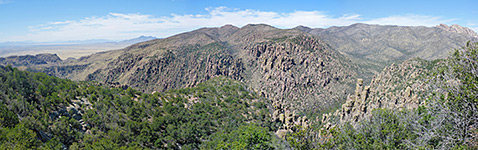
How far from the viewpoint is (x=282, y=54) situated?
18962 cm

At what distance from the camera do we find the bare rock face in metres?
68.0

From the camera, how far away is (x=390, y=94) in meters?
82.9

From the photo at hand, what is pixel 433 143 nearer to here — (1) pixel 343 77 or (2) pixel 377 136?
(2) pixel 377 136

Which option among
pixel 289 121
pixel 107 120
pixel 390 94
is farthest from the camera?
pixel 390 94

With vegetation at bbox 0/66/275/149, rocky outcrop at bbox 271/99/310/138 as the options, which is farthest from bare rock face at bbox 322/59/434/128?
vegetation at bbox 0/66/275/149

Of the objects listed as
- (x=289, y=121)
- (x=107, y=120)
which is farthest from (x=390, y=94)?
(x=107, y=120)

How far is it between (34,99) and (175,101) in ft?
114

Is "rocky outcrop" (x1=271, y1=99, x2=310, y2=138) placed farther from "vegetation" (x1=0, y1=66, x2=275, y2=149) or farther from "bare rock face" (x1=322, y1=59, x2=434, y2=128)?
"bare rock face" (x1=322, y1=59, x2=434, y2=128)

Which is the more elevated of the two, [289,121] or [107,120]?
[107,120]

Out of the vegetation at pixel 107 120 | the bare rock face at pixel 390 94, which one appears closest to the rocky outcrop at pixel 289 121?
the vegetation at pixel 107 120

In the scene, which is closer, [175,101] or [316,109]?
[175,101]

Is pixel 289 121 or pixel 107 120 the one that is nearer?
pixel 107 120

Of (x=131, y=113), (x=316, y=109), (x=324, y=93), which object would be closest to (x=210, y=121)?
(x=131, y=113)

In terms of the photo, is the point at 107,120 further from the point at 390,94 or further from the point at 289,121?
the point at 390,94
